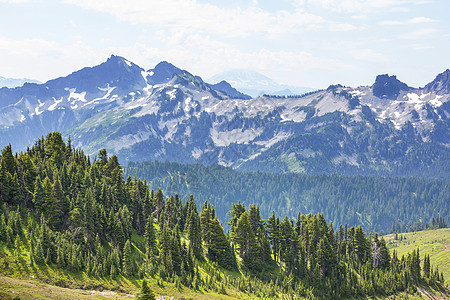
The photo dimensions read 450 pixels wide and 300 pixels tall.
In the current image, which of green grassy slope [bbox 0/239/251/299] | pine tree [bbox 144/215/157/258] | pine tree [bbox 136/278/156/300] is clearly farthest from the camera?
pine tree [bbox 144/215/157/258]

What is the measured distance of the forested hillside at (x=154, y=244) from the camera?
279ft

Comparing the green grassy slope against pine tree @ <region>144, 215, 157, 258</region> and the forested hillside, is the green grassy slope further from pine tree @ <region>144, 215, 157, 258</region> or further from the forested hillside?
pine tree @ <region>144, 215, 157, 258</region>

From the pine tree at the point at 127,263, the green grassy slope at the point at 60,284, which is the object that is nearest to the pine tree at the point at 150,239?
the green grassy slope at the point at 60,284

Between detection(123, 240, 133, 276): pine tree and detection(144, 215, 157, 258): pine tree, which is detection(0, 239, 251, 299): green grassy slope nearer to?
detection(123, 240, 133, 276): pine tree

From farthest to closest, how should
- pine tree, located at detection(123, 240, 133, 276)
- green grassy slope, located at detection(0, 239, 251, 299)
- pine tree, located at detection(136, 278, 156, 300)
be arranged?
pine tree, located at detection(123, 240, 133, 276), pine tree, located at detection(136, 278, 156, 300), green grassy slope, located at detection(0, 239, 251, 299)

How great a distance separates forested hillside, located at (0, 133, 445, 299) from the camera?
85.2m

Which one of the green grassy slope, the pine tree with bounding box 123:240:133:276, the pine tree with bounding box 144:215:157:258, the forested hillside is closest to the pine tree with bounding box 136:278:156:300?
the forested hillside

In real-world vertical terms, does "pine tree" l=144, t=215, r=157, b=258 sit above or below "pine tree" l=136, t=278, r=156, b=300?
above

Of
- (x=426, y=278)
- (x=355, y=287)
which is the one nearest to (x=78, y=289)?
(x=355, y=287)

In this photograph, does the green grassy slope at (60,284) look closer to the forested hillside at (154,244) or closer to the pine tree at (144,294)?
the forested hillside at (154,244)

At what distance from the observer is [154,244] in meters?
107

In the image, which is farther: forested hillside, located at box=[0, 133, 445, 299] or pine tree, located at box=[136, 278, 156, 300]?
forested hillside, located at box=[0, 133, 445, 299]

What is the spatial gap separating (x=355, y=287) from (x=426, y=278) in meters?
51.3

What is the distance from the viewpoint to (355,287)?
424 feet
